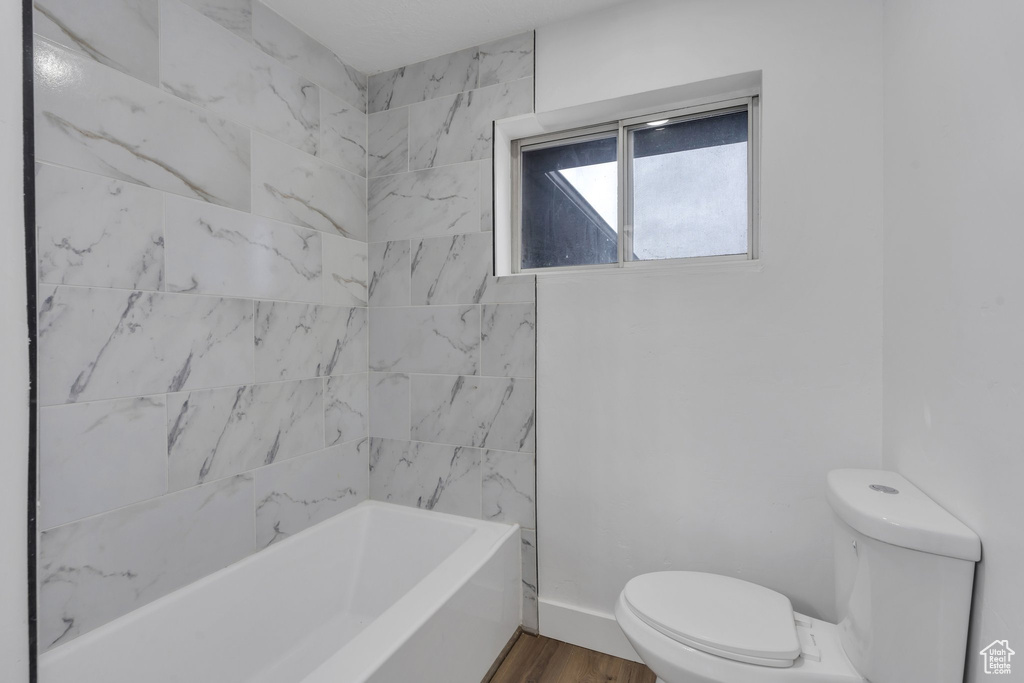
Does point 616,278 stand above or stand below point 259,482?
above

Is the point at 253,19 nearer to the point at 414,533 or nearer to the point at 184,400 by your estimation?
the point at 184,400

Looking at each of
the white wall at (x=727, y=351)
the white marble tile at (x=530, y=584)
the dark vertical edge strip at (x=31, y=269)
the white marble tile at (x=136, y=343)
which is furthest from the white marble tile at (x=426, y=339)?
the dark vertical edge strip at (x=31, y=269)

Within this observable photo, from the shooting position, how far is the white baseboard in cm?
177

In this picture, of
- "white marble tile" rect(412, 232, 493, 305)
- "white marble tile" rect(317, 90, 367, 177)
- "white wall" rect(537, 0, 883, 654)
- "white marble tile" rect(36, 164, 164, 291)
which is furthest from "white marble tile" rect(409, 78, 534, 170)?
"white marble tile" rect(36, 164, 164, 291)

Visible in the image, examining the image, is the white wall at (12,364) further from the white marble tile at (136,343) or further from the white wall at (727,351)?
the white wall at (727,351)

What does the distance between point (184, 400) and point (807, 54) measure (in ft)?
7.28

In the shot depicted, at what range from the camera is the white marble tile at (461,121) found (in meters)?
1.95

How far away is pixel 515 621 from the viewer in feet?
6.14

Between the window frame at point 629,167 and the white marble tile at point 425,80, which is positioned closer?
the window frame at point 629,167

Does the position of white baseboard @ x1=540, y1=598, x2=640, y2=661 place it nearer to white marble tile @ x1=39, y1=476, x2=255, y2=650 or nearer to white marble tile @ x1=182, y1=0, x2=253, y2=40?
white marble tile @ x1=39, y1=476, x2=255, y2=650

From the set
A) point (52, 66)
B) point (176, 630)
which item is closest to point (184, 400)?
point (176, 630)

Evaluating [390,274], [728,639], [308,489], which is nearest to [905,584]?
[728,639]

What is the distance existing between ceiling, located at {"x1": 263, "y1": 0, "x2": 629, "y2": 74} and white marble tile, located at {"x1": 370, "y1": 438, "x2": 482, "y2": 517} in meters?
1.68

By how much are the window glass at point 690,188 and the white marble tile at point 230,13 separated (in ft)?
4.75
